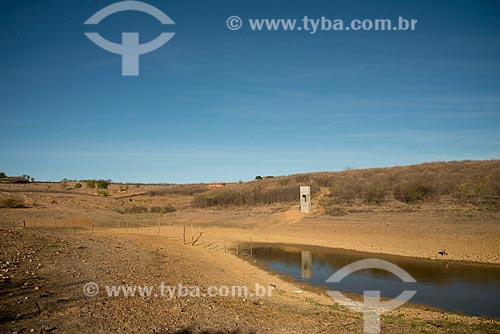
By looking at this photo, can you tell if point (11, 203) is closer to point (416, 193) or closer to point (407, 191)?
point (407, 191)

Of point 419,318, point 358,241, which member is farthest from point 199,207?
point 419,318

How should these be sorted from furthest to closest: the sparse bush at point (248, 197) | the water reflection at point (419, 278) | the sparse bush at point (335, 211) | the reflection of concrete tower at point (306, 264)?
the sparse bush at point (248, 197) → the sparse bush at point (335, 211) → the reflection of concrete tower at point (306, 264) → the water reflection at point (419, 278)

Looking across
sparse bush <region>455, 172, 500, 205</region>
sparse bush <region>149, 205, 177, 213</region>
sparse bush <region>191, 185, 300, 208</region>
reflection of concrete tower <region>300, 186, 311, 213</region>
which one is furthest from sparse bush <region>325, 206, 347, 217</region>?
sparse bush <region>149, 205, 177, 213</region>

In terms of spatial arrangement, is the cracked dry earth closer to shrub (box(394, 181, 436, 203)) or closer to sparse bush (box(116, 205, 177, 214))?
shrub (box(394, 181, 436, 203))

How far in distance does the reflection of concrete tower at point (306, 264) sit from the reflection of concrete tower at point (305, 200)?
14921 millimetres

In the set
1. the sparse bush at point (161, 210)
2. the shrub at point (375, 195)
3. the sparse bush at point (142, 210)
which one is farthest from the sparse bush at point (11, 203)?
the shrub at point (375, 195)

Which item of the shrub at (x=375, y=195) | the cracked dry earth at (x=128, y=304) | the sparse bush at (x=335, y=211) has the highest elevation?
the shrub at (x=375, y=195)

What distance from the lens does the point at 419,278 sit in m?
17.8

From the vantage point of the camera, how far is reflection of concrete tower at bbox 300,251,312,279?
63.0 ft

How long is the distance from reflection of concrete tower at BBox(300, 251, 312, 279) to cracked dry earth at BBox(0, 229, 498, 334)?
317 centimetres

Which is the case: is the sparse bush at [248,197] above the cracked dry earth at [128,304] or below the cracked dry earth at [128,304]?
above

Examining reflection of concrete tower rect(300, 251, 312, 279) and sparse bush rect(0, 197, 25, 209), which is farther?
sparse bush rect(0, 197, 25, 209)

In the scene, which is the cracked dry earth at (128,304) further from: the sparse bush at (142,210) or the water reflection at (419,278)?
the sparse bush at (142,210)

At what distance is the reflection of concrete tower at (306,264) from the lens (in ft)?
63.0
